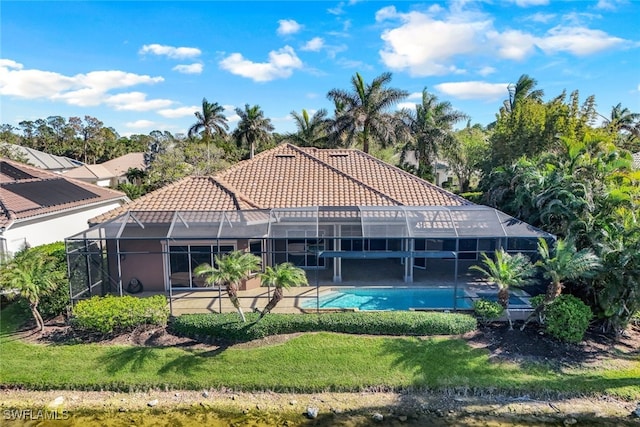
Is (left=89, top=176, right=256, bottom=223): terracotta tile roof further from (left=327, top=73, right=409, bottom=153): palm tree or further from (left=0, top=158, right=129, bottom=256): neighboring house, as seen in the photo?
(left=327, top=73, right=409, bottom=153): palm tree

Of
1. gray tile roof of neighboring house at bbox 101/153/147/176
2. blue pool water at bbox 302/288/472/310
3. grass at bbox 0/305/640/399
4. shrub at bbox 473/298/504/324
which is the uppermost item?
gray tile roof of neighboring house at bbox 101/153/147/176

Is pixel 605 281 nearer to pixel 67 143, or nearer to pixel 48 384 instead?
pixel 48 384

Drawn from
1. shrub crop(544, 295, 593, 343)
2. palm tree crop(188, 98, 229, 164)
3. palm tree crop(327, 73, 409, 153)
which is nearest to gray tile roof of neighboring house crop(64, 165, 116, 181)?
palm tree crop(188, 98, 229, 164)

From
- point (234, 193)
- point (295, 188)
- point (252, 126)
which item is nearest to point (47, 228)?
point (234, 193)

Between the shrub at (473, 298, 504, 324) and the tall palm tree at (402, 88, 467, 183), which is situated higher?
the tall palm tree at (402, 88, 467, 183)

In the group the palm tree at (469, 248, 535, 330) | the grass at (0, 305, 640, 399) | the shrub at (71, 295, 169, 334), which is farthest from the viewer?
the palm tree at (469, 248, 535, 330)
